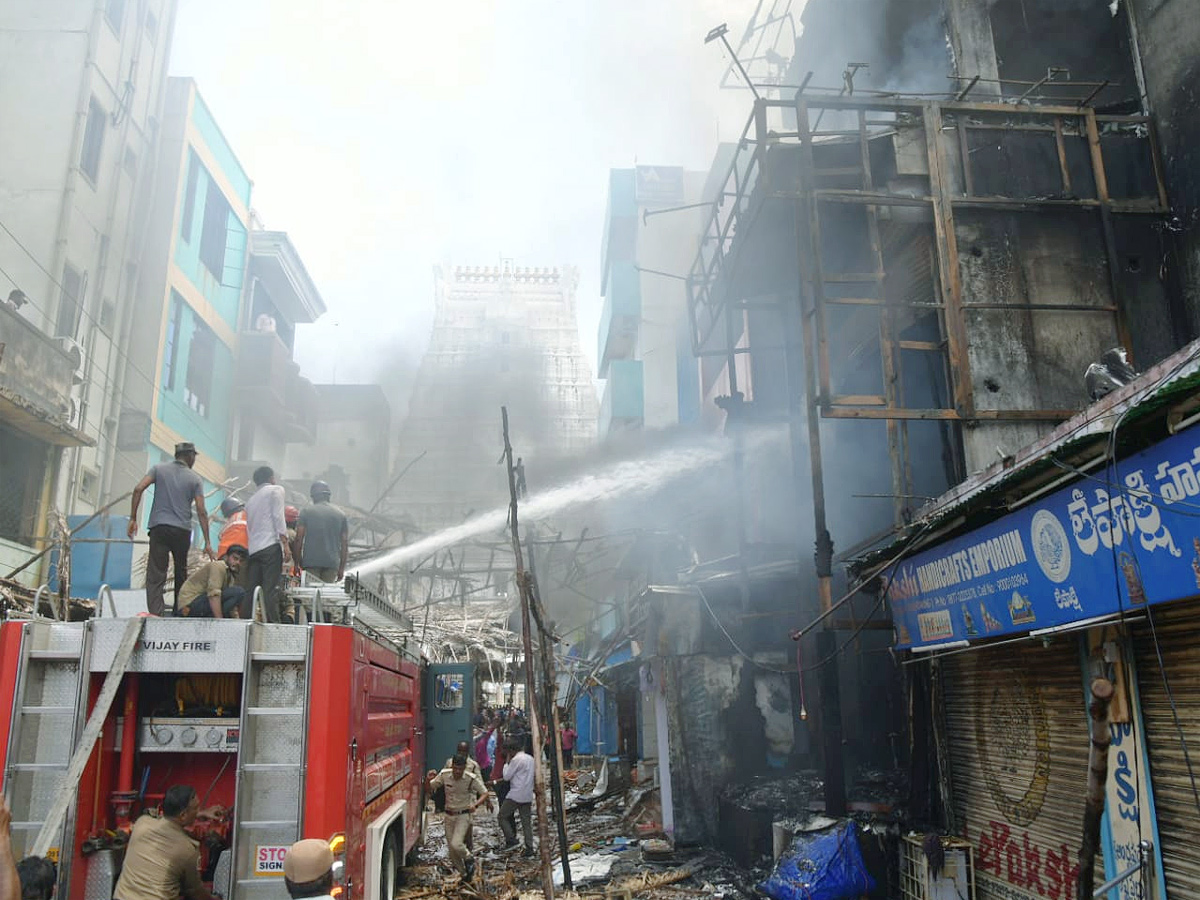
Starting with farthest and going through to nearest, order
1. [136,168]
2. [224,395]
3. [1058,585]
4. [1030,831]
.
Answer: [224,395]
[136,168]
[1030,831]
[1058,585]

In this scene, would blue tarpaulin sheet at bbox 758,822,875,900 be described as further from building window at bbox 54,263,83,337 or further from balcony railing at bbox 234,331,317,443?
balcony railing at bbox 234,331,317,443

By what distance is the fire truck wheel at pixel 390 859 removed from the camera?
7117 mm

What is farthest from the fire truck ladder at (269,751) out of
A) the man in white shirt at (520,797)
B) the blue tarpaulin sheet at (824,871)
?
the man in white shirt at (520,797)

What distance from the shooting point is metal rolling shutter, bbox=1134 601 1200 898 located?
A: 17.3 ft

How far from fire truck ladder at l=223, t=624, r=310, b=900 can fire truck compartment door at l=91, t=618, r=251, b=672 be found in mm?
130

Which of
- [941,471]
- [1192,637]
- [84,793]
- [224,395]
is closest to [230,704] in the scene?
[84,793]

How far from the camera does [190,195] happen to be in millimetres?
21688

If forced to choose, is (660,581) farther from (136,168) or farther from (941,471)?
(136,168)

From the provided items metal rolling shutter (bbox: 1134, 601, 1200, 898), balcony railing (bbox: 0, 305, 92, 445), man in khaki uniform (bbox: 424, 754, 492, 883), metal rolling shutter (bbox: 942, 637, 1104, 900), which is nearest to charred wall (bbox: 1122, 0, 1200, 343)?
metal rolling shutter (bbox: 942, 637, 1104, 900)

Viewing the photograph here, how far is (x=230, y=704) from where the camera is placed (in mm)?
5555

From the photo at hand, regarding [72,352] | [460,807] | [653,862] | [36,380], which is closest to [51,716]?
[460,807]

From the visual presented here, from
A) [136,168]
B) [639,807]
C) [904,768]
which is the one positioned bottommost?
[639,807]

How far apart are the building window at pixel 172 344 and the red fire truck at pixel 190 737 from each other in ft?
55.0

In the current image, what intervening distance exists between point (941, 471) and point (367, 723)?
816cm
